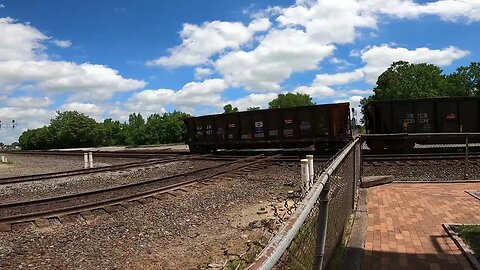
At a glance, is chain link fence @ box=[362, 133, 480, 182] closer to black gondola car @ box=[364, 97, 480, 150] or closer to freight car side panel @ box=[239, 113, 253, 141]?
black gondola car @ box=[364, 97, 480, 150]

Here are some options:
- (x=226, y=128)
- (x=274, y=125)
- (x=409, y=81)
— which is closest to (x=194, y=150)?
(x=226, y=128)

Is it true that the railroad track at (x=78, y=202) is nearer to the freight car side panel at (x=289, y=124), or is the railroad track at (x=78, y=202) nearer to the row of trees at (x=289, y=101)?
the freight car side panel at (x=289, y=124)

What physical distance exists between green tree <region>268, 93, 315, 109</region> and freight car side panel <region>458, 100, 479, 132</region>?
374 feet

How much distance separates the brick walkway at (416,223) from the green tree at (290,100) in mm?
124507

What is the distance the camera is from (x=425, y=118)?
18.8 metres

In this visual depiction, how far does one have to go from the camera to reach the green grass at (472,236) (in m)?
4.67

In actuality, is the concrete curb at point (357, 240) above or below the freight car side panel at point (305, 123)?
below

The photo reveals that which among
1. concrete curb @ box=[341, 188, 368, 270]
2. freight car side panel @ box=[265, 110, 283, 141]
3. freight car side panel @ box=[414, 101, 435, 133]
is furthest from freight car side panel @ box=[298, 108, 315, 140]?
concrete curb @ box=[341, 188, 368, 270]

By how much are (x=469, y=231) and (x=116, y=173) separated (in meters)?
15.0

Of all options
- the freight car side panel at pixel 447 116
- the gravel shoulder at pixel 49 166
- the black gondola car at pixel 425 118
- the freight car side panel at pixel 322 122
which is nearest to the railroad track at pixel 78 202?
the freight car side panel at pixel 322 122

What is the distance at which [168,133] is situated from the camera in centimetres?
8275

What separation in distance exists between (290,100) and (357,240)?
131080mm

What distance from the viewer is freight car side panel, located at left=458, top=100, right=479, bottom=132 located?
18406 millimetres

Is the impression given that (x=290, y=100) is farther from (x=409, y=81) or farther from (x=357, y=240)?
(x=357, y=240)
